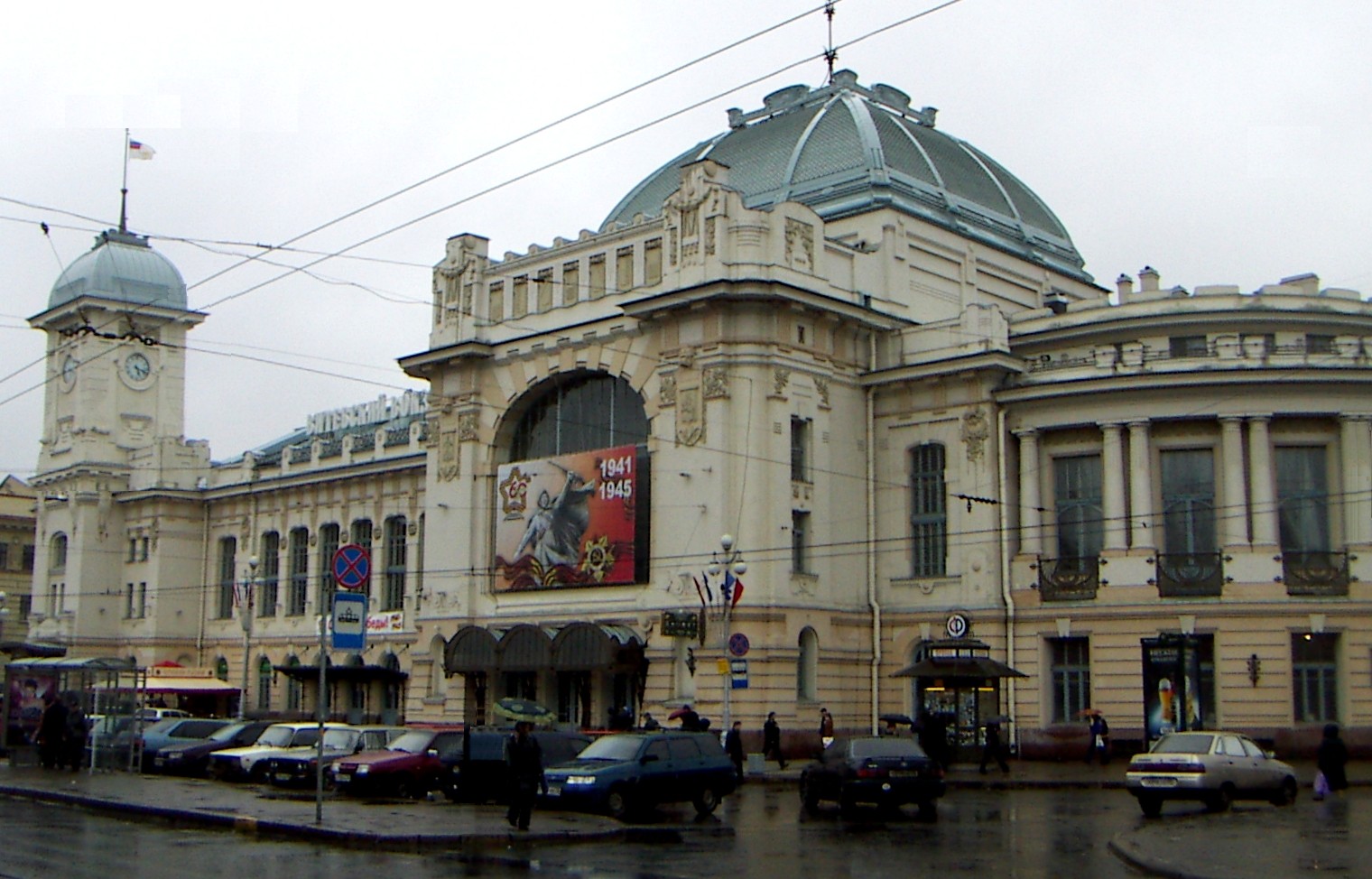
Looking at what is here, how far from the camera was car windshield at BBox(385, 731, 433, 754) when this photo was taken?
104 feet

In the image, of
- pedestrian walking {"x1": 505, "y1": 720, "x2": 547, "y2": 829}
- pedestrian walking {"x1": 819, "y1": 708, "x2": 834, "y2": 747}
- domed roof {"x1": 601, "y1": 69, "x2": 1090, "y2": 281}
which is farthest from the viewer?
domed roof {"x1": 601, "y1": 69, "x2": 1090, "y2": 281}

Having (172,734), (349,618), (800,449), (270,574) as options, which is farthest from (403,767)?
(270,574)

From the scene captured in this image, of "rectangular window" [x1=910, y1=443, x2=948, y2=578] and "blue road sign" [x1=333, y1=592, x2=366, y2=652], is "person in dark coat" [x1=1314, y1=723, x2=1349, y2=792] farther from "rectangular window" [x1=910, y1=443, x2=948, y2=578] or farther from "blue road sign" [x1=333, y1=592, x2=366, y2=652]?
"blue road sign" [x1=333, y1=592, x2=366, y2=652]

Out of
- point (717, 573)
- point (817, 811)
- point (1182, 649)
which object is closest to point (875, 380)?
point (717, 573)

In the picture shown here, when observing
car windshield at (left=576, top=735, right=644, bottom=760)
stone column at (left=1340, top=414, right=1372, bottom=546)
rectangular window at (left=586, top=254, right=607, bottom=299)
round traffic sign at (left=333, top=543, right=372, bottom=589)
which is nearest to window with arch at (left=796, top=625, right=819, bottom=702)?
rectangular window at (left=586, top=254, right=607, bottom=299)

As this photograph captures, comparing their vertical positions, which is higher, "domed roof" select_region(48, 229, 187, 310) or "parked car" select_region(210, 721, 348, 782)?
"domed roof" select_region(48, 229, 187, 310)

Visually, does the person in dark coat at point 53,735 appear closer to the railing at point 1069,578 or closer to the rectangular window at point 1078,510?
the railing at point 1069,578

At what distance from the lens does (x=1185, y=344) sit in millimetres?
47719

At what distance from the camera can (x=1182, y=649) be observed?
42.1 m

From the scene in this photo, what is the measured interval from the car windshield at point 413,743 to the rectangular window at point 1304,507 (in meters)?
25.1

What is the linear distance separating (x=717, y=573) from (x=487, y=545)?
11.6 m

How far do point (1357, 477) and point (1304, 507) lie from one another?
5.33 ft

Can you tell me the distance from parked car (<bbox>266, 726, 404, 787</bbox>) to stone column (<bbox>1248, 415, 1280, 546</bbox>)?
2442 centimetres

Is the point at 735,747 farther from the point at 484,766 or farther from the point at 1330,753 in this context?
the point at 1330,753
